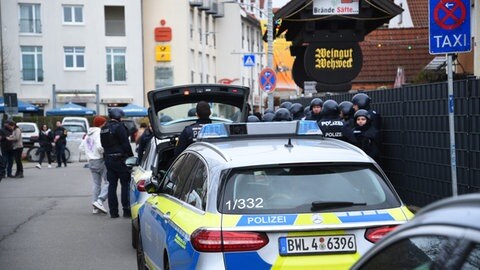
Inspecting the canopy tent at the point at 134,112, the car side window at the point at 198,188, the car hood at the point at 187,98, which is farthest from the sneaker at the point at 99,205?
the canopy tent at the point at 134,112

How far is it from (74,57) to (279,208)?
5154 centimetres

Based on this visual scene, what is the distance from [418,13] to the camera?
126ft

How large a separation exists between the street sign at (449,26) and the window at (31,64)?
4956cm

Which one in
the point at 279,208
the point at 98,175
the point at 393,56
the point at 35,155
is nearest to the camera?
the point at 279,208

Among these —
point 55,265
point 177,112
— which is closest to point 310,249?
point 55,265

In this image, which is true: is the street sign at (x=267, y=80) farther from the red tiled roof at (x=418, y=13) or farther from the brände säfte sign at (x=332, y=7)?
the red tiled roof at (x=418, y=13)

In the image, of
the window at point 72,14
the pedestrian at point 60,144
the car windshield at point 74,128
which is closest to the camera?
the pedestrian at point 60,144

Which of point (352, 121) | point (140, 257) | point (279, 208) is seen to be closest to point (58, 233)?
point (140, 257)

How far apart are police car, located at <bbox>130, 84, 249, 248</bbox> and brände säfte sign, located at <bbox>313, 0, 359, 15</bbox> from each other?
516 centimetres

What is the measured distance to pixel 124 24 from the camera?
55.4 meters

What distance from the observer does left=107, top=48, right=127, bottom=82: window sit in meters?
54.9

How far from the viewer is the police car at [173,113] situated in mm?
9859

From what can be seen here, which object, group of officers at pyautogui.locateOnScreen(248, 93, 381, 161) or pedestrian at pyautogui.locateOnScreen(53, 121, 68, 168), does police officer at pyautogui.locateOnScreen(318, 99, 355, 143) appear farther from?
pedestrian at pyautogui.locateOnScreen(53, 121, 68, 168)

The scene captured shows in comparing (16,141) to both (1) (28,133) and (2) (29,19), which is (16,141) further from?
(2) (29,19)
